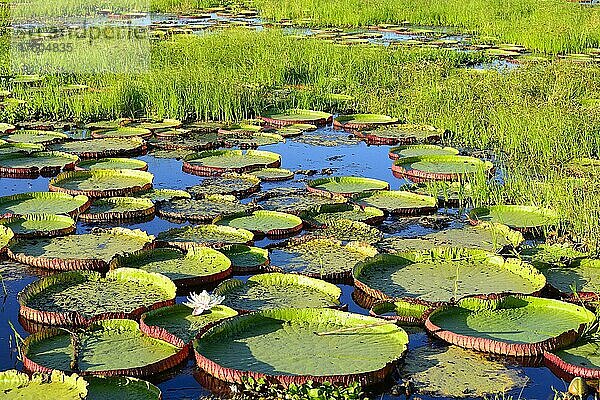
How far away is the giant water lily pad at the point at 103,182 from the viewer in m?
6.41

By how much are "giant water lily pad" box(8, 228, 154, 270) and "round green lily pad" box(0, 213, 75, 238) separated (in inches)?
2.2

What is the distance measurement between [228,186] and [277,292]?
7.34ft

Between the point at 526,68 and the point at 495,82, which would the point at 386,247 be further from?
the point at 526,68

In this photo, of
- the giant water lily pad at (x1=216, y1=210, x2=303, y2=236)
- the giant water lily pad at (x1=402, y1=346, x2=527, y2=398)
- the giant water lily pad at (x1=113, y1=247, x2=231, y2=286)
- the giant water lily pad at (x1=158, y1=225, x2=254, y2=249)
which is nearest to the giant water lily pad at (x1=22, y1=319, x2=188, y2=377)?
the giant water lily pad at (x1=113, y1=247, x2=231, y2=286)

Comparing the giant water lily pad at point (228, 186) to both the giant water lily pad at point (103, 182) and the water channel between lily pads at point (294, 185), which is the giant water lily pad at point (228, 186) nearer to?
the water channel between lily pads at point (294, 185)

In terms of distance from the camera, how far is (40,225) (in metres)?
5.61

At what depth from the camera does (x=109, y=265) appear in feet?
16.2

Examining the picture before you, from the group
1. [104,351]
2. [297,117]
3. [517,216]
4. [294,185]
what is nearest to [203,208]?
[294,185]

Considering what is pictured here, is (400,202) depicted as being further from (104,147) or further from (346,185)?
(104,147)

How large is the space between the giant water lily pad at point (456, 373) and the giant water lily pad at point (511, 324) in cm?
8

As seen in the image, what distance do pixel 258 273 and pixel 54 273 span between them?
1.13m

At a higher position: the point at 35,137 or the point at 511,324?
the point at 35,137

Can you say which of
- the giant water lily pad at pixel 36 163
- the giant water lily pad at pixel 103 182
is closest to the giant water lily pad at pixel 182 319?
the giant water lily pad at pixel 103 182

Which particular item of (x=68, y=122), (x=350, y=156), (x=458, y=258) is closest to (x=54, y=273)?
(x=458, y=258)
